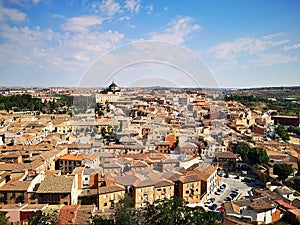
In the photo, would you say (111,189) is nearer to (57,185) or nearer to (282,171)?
(57,185)

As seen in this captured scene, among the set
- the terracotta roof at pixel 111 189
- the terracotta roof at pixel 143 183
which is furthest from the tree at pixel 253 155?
the terracotta roof at pixel 111 189

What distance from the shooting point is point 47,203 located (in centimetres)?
419

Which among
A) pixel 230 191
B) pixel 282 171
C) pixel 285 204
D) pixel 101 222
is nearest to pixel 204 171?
pixel 230 191

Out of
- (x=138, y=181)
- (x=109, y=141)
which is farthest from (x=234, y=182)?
(x=109, y=141)

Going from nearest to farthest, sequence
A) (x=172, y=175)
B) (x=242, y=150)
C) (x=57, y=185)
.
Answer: (x=57, y=185), (x=172, y=175), (x=242, y=150)

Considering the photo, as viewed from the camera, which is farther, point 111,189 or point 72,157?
point 72,157

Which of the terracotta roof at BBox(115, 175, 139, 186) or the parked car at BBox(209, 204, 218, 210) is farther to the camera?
the parked car at BBox(209, 204, 218, 210)

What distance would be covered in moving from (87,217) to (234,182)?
12.5 ft

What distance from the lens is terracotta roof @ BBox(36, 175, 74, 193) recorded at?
4.18 metres

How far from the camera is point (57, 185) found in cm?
429

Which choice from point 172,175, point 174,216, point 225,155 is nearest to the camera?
point 174,216

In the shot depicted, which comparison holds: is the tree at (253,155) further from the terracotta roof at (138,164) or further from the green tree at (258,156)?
the terracotta roof at (138,164)

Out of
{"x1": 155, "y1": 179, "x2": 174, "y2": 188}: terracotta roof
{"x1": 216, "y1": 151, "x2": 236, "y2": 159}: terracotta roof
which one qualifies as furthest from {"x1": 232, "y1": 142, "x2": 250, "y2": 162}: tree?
{"x1": 155, "y1": 179, "x2": 174, "y2": 188}: terracotta roof

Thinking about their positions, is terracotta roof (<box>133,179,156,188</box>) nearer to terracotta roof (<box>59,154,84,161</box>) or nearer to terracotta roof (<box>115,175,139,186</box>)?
terracotta roof (<box>115,175,139,186</box>)
